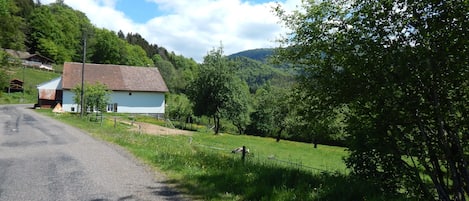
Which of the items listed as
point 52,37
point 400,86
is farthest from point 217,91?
point 52,37

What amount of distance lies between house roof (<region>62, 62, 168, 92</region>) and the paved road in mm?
43976

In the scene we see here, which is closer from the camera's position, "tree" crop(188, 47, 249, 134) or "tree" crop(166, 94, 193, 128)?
"tree" crop(188, 47, 249, 134)

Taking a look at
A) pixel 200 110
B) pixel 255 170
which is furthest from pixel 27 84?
pixel 255 170

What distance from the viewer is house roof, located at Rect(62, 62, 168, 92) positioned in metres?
56.8

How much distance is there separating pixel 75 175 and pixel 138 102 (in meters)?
51.0

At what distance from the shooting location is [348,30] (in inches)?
278

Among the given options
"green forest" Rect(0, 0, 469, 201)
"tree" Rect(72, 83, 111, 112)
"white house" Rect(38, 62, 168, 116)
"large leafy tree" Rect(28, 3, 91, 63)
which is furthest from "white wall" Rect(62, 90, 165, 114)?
"large leafy tree" Rect(28, 3, 91, 63)

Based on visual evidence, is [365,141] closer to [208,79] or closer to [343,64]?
[343,64]

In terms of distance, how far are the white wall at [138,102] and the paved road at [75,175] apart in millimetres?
43538

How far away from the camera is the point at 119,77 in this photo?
60250 millimetres

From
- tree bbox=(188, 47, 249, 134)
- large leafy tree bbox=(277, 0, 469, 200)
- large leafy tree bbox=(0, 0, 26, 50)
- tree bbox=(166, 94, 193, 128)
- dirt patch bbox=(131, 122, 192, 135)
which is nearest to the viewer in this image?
large leafy tree bbox=(277, 0, 469, 200)

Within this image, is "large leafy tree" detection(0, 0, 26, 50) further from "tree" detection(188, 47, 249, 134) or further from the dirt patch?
"tree" detection(188, 47, 249, 134)

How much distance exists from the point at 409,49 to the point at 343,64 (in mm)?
1247

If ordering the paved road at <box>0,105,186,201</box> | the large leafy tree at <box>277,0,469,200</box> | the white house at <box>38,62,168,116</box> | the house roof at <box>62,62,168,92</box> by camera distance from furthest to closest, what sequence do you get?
the white house at <box>38,62,168,116</box>
the house roof at <box>62,62,168,92</box>
the paved road at <box>0,105,186,201</box>
the large leafy tree at <box>277,0,469,200</box>
